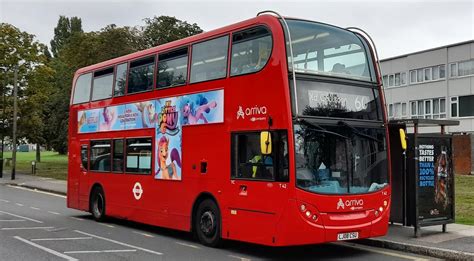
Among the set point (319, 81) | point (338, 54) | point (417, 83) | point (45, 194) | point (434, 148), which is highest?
point (417, 83)

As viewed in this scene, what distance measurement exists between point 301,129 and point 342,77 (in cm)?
142

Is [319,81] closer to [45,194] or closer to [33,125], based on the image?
[45,194]

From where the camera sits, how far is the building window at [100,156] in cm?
1407

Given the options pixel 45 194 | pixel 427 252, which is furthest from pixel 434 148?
pixel 45 194

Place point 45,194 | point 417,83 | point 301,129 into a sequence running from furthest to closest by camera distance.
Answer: point 417,83, point 45,194, point 301,129

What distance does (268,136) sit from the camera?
848 cm

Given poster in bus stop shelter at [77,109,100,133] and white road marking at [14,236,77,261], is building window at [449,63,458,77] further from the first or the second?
white road marking at [14,236,77,261]

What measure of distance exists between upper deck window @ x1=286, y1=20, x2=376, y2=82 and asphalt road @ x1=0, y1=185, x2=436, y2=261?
3.29m

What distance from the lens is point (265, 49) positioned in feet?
30.0

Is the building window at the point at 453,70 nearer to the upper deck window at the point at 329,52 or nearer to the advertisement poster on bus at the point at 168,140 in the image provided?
the upper deck window at the point at 329,52

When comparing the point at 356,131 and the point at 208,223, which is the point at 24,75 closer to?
the point at 208,223

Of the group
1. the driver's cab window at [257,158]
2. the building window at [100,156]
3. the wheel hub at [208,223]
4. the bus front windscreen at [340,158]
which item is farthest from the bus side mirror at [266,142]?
the building window at [100,156]

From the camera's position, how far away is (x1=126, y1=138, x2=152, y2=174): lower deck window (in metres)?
12.3

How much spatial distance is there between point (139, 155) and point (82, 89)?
4054mm
